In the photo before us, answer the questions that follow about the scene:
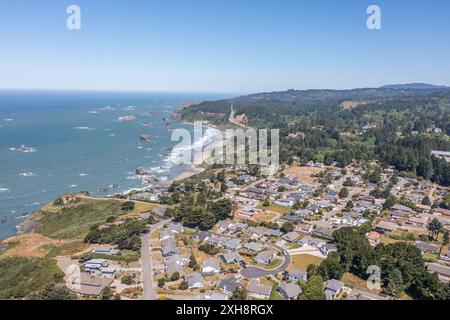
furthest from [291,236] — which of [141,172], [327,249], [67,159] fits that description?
[67,159]

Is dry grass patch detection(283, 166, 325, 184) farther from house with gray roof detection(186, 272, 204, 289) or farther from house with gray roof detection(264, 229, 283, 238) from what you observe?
house with gray roof detection(186, 272, 204, 289)

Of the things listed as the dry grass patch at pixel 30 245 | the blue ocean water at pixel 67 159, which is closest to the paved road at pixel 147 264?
the dry grass patch at pixel 30 245

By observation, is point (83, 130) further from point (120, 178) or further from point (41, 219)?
point (41, 219)

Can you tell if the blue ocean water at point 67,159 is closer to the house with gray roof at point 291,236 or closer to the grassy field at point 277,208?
the grassy field at point 277,208

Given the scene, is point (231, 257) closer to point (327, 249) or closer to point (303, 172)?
point (327, 249)

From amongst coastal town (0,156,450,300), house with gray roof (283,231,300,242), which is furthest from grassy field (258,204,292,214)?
house with gray roof (283,231,300,242)
